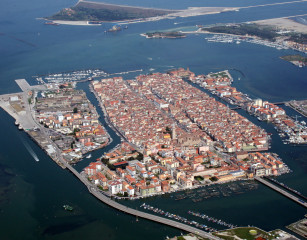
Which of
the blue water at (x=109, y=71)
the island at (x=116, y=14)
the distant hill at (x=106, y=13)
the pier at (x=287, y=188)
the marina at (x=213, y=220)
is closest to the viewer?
the marina at (x=213, y=220)

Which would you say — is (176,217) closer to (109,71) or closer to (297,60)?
(109,71)

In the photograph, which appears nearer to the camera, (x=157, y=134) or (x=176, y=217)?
(x=176, y=217)

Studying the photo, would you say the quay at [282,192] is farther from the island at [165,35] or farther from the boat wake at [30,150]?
the island at [165,35]

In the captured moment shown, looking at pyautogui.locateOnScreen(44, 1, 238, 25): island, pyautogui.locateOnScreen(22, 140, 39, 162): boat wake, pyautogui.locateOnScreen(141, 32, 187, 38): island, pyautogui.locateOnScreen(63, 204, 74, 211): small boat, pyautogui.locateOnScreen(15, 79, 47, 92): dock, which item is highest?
pyautogui.locateOnScreen(63, 204, 74, 211): small boat

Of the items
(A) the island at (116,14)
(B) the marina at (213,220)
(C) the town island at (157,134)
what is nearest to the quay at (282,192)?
(C) the town island at (157,134)

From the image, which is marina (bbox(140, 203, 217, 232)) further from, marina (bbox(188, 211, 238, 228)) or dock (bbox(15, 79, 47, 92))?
dock (bbox(15, 79, 47, 92))

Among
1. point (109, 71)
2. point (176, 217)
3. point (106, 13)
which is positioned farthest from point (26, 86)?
point (106, 13)

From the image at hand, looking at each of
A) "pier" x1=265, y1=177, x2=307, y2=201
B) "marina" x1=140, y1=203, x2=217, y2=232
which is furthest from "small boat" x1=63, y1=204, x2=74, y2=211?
"pier" x1=265, y1=177, x2=307, y2=201
